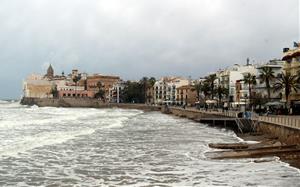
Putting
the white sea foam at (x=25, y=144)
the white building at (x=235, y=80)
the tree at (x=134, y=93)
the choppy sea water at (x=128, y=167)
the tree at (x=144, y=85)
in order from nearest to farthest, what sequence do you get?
the choppy sea water at (x=128, y=167), the white sea foam at (x=25, y=144), the white building at (x=235, y=80), the tree at (x=144, y=85), the tree at (x=134, y=93)

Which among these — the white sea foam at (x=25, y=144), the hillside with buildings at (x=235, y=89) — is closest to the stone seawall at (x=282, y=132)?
the white sea foam at (x=25, y=144)

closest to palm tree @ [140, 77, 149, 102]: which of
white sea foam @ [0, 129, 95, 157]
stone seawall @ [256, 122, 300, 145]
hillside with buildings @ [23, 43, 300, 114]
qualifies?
hillside with buildings @ [23, 43, 300, 114]

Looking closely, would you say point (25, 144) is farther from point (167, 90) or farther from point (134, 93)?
point (134, 93)

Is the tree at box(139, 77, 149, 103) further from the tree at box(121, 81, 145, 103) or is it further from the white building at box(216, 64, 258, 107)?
the white building at box(216, 64, 258, 107)

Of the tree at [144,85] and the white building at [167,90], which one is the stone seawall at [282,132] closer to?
the white building at [167,90]

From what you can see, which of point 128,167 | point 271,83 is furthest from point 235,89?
point 128,167

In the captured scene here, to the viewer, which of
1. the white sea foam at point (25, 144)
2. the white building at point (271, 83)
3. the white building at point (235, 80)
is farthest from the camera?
the white building at point (235, 80)

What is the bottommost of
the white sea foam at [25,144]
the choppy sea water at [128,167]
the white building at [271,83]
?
the choppy sea water at [128,167]

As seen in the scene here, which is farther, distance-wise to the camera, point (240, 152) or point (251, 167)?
point (240, 152)

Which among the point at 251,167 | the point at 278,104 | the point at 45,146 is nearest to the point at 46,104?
the point at 278,104

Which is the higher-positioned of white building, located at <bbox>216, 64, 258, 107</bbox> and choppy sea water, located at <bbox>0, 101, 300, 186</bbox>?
white building, located at <bbox>216, 64, 258, 107</bbox>

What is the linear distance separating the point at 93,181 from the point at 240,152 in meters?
9.78

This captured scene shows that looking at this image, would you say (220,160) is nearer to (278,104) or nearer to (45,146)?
(45,146)

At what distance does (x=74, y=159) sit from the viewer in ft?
81.1
